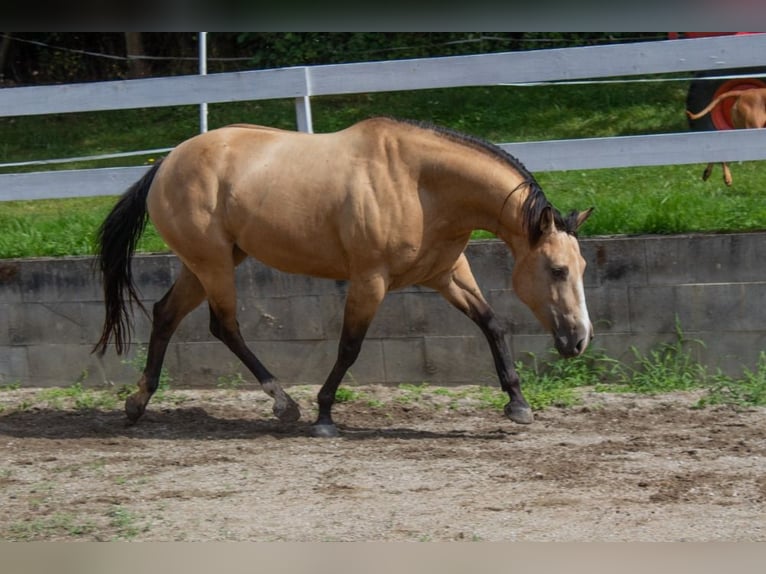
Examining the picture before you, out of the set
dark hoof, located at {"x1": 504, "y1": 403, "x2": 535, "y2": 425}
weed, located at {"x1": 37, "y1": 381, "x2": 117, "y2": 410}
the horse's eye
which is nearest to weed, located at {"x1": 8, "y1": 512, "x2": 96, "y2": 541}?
weed, located at {"x1": 37, "y1": 381, "x2": 117, "y2": 410}

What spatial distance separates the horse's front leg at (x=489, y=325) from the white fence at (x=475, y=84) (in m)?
1.37

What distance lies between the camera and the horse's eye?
5496mm

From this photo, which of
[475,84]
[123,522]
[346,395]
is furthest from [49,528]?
[475,84]

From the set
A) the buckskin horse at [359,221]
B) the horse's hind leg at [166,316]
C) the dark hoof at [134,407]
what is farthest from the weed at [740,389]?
the dark hoof at [134,407]

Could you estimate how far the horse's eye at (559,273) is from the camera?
550cm

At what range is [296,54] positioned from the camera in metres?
13.2

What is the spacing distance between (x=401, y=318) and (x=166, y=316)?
1.55 metres

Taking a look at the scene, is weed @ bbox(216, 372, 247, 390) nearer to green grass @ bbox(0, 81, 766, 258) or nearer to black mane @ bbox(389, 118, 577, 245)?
green grass @ bbox(0, 81, 766, 258)

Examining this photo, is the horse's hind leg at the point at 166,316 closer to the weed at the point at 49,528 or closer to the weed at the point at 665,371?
the weed at the point at 49,528

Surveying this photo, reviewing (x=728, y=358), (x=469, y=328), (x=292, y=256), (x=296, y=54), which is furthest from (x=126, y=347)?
(x=296, y=54)

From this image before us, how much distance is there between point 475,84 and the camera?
23.7ft

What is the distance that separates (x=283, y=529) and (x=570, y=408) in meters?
2.65

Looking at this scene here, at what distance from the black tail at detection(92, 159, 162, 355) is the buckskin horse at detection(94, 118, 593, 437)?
1 cm

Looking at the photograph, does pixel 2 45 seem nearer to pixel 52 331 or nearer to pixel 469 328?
pixel 52 331
